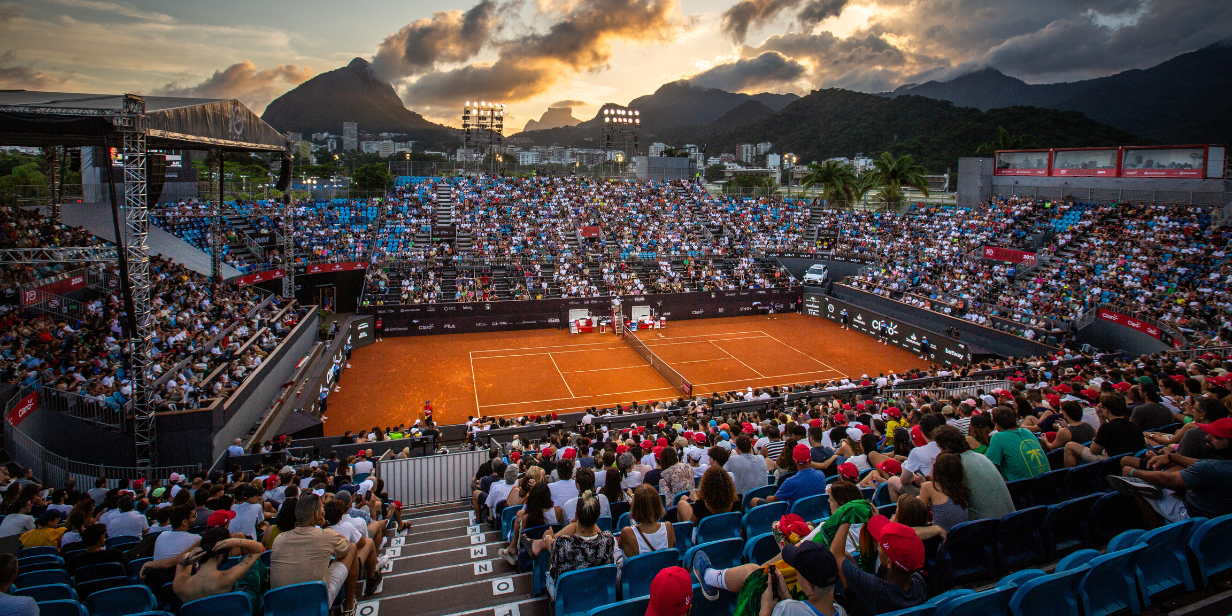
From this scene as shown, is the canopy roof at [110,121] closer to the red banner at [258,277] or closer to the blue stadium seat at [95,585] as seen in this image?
the red banner at [258,277]

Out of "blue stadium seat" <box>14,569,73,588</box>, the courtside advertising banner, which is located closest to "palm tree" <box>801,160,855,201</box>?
the courtside advertising banner

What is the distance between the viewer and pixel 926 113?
98.7 m

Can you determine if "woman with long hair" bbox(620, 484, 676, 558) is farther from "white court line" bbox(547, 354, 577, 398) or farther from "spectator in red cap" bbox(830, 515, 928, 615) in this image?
"white court line" bbox(547, 354, 577, 398)

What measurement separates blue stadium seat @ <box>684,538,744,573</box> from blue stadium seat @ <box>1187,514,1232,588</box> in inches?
132

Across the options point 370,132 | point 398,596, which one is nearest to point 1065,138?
point 398,596

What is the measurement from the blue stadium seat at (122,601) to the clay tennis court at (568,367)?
51.5 ft

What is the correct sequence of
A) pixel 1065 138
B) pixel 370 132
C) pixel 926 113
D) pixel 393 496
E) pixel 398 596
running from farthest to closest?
pixel 370 132 → pixel 926 113 → pixel 1065 138 → pixel 393 496 → pixel 398 596

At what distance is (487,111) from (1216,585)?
55040mm

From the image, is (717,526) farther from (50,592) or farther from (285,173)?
(285,173)

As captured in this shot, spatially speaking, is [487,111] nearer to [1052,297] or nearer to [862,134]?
[1052,297]

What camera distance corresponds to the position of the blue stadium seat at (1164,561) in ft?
14.3

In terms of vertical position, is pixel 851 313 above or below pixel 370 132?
below

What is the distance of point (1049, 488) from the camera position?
588 centimetres

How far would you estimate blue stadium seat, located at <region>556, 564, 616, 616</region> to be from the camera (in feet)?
15.5
